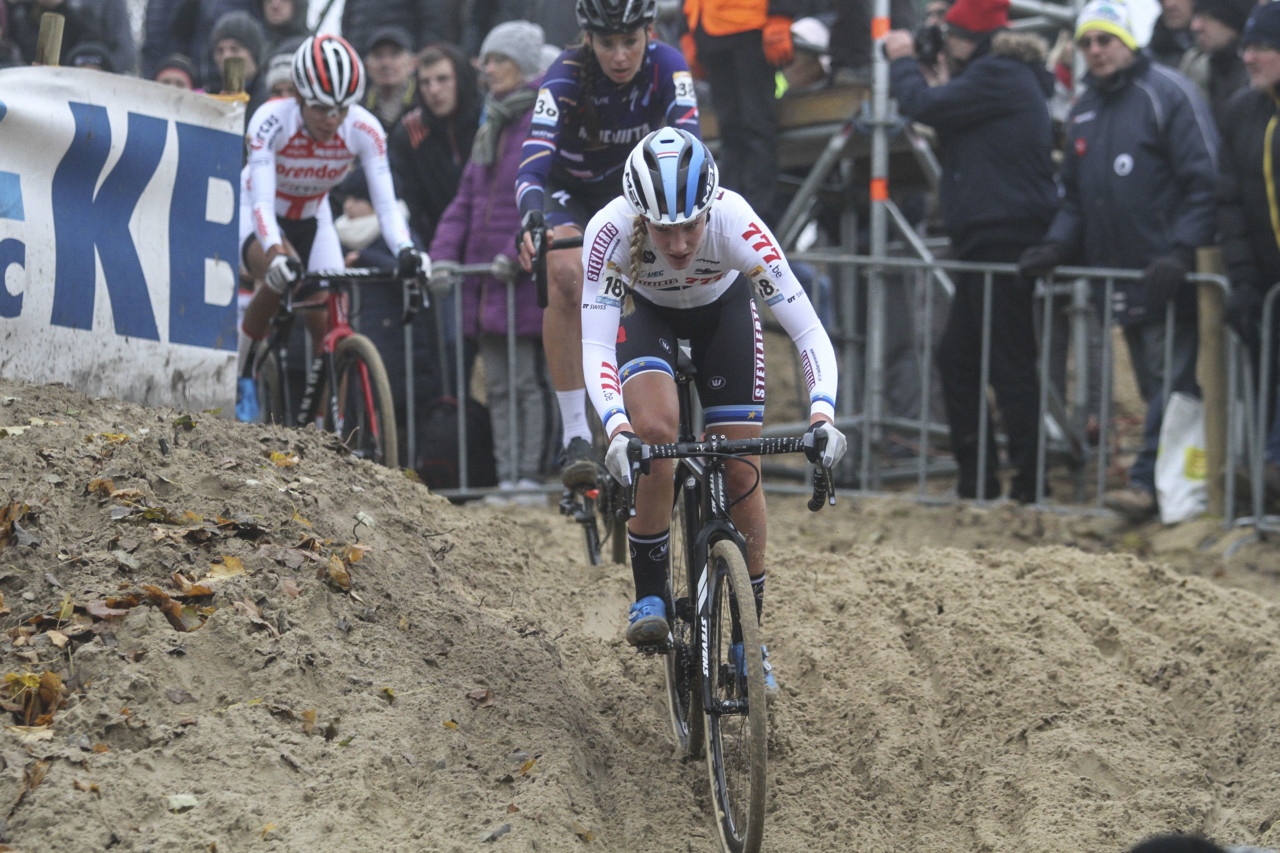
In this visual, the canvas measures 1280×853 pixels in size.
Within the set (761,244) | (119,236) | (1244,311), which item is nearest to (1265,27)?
(1244,311)

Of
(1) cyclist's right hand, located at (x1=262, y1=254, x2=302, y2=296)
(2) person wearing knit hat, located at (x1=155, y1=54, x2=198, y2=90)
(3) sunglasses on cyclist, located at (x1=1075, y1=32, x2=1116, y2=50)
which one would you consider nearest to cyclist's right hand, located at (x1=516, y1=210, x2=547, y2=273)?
(1) cyclist's right hand, located at (x1=262, y1=254, x2=302, y2=296)

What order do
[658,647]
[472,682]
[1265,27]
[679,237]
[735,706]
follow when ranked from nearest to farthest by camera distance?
[735,706] → [679,237] → [658,647] → [472,682] → [1265,27]

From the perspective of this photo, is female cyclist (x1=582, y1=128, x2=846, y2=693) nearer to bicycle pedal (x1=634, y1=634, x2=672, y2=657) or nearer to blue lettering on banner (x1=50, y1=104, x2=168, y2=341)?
bicycle pedal (x1=634, y1=634, x2=672, y2=657)

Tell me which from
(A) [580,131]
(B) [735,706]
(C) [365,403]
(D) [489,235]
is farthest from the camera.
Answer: (D) [489,235]

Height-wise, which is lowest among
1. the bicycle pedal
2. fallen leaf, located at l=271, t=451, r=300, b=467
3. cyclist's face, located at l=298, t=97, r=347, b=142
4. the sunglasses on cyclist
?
the bicycle pedal

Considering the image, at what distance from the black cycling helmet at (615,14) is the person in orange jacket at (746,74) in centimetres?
339

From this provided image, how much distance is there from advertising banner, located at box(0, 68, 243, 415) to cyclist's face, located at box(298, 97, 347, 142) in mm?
573

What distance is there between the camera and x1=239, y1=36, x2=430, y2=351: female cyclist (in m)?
7.95

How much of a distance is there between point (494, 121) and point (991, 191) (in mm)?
3547

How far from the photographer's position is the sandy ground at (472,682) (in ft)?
14.4

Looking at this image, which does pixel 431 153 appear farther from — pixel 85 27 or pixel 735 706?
pixel 735 706

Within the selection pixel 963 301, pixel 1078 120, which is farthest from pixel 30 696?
pixel 1078 120

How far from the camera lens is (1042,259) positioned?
895cm

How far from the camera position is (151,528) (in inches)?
208
